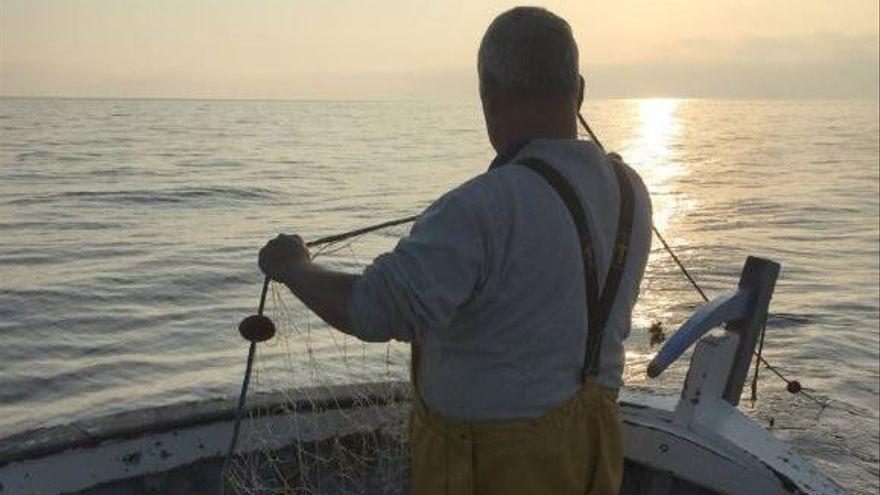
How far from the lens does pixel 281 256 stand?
285cm

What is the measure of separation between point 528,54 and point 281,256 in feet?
3.16

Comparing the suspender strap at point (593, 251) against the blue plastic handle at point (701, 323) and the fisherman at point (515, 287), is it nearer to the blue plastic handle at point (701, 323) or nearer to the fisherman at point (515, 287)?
the fisherman at point (515, 287)

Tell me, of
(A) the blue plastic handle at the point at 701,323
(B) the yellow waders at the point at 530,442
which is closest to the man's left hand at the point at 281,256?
(B) the yellow waders at the point at 530,442

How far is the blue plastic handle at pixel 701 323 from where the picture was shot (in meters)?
4.09

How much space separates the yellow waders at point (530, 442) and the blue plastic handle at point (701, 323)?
3.55 ft

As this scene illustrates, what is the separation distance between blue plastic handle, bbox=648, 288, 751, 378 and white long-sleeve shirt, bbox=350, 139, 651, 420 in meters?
1.17

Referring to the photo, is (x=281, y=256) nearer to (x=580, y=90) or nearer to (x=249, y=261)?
(x=580, y=90)

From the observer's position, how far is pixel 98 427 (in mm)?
4805

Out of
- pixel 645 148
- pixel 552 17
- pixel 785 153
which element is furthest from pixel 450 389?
pixel 645 148

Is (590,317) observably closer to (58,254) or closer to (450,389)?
(450,389)

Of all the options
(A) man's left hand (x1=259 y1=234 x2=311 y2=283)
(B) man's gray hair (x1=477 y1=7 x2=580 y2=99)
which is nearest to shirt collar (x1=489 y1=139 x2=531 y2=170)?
(B) man's gray hair (x1=477 y1=7 x2=580 y2=99)

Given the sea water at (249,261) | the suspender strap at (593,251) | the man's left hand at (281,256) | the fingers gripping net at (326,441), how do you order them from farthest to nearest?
the sea water at (249,261)
the fingers gripping net at (326,441)
the man's left hand at (281,256)
the suspender strap at (593,251)

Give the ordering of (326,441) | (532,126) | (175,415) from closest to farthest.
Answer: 1. (532,126)
2. (175,415)
3. (326,441)

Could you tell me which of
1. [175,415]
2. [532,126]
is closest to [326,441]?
[175,415]
